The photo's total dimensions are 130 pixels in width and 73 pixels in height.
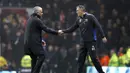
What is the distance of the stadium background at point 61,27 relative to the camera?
66.4ft

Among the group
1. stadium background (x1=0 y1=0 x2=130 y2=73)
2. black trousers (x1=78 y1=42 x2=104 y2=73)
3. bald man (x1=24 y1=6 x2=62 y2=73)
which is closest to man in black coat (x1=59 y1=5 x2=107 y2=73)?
black trousers (x1=78 y1=42 x2=104 y2=73)

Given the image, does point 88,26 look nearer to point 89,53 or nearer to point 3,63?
point 89,53

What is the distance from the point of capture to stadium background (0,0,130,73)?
796 inches

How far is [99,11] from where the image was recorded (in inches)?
887

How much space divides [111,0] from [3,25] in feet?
18.4

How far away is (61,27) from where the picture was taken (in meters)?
22.0

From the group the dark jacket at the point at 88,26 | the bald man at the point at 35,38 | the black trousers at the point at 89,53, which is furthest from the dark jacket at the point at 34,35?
the black trousers at the point at 89,53

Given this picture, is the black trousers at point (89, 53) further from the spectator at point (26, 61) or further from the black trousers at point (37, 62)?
the spectator at point (26, 61)

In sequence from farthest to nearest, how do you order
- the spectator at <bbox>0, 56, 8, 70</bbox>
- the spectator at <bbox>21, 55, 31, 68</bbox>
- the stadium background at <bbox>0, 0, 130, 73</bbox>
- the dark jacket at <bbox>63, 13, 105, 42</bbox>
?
1. the stadium background at <bbox>0, 0, 130, 73</bbox>
2. the spectator at <bbox>21, 55, 31, 68</bbox>
3. the spectator at <bbox>0, 56, 8, 70</bbox>
4. the dark jacket at <bbox>63, 13, 105, 42</bbox>

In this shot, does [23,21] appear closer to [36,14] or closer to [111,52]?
[111,52]

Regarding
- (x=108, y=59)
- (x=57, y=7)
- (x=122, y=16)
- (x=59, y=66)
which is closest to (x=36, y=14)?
(x=59, y=66)

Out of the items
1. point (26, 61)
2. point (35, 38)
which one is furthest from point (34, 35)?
point (26, 61)

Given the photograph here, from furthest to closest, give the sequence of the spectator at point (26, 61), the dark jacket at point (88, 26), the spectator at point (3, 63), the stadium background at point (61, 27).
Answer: the stadium background at point (61, 27)
the spectator at point (26, 61)
the spectator at point (3, 63)
the dark jacket at point (88, 26)

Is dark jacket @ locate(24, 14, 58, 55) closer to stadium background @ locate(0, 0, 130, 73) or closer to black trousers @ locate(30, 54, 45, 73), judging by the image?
black trousers @ locate(30, 54, 45, 73)
